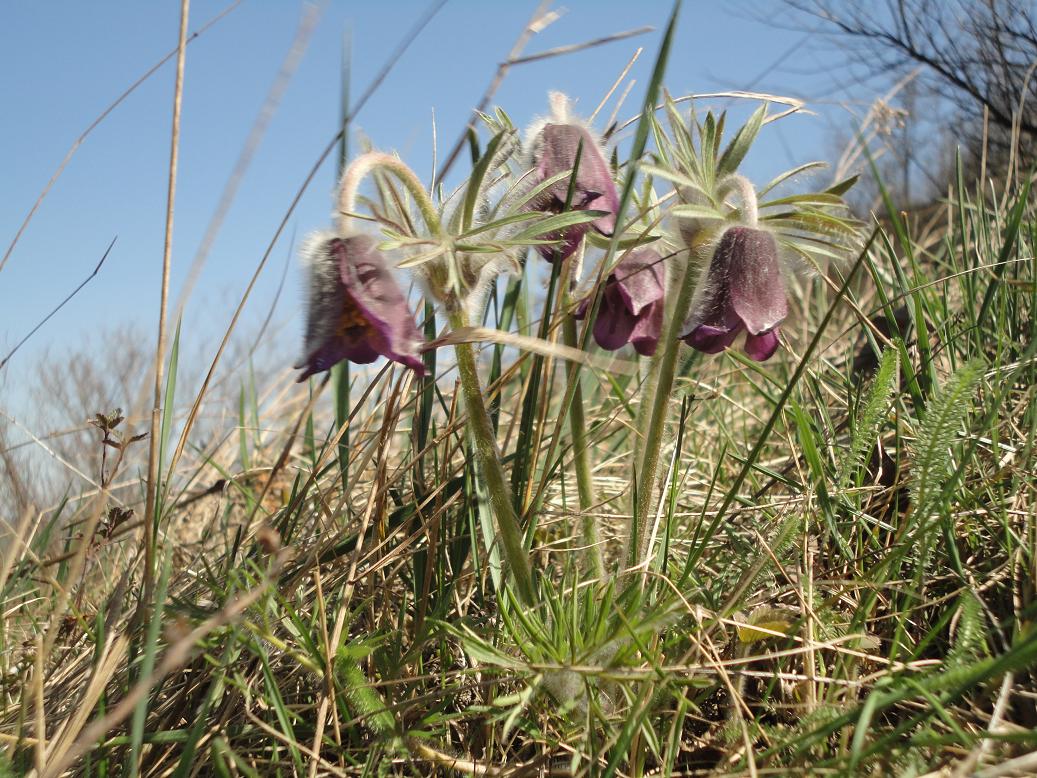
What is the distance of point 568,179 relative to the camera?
1163mm

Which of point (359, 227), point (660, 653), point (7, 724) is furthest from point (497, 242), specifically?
point (7, 724)

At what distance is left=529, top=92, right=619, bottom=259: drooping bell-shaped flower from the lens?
3.75 feet

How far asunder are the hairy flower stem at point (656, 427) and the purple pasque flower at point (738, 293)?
0.08ft

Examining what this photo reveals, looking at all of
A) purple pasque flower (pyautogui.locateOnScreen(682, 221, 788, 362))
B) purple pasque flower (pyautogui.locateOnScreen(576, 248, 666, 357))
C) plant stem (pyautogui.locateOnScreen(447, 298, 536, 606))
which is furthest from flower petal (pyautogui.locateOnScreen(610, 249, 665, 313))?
→ plant stem (pyautogui.locateOnScreen(447, 298, 536, 606))

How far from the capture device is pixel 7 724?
1150mm

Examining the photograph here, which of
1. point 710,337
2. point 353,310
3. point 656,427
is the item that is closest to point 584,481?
point 656,427

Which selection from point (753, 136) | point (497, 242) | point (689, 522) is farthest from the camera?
point (689, 522)

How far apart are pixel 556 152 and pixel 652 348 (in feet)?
1.08

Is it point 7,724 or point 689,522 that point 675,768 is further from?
point 7,724

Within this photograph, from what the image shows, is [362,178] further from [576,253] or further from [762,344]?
[762,344]

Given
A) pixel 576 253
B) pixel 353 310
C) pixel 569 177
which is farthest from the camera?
pixel 576 253

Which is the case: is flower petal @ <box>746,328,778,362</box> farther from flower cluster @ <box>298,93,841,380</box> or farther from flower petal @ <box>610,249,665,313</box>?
flower petal @ <box>610,249,665,313</box>

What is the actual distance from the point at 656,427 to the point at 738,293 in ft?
0.67

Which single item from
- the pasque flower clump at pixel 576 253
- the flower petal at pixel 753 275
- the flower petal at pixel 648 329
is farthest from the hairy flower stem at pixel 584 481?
the flower petal at pixel 753 275
